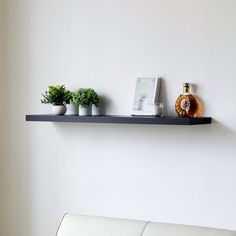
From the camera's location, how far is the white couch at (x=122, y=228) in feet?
7.86

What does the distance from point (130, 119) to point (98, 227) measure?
746mm

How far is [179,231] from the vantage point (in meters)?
2.41

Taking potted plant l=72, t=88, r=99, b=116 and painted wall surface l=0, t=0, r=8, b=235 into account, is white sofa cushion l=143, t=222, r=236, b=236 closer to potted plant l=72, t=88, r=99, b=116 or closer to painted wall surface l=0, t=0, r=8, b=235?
potted plant l=72, t=88, r=99, b=116

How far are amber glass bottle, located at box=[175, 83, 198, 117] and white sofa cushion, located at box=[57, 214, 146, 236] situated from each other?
32.1 inches

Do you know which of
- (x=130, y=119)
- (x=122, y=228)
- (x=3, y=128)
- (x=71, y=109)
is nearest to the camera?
(x=122, y=228)

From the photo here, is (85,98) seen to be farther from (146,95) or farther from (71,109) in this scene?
(146,95)

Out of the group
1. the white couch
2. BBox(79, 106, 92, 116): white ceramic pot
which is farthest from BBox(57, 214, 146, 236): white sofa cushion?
BBox(79, 106, 92, 116): white ceramic pot

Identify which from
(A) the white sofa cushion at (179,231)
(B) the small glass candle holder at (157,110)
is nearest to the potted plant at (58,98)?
(B) the small glass candle holder at (157,110)

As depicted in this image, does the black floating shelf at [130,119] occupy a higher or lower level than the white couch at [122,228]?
higher

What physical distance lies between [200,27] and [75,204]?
4.44ft

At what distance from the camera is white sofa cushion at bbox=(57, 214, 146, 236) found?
2.51m

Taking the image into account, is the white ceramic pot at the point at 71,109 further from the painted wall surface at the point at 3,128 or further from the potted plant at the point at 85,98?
the painted wall surface at the point at 3,128

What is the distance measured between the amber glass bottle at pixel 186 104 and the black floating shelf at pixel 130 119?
0.06 metres

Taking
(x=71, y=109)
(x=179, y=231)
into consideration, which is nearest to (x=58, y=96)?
(x=71, y=109)
